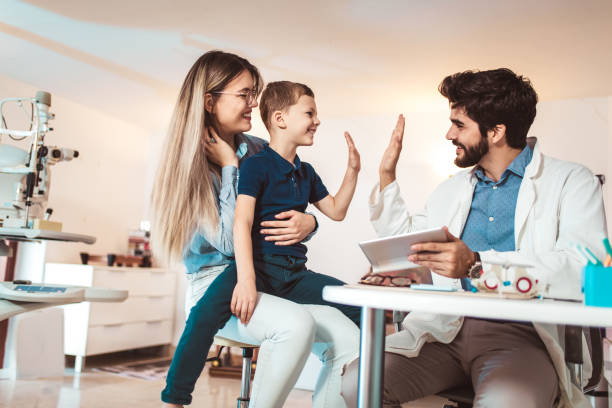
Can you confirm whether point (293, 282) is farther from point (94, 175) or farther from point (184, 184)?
point (94, 175)

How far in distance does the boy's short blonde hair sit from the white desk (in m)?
1.04

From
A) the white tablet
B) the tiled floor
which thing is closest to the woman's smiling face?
the white tablet

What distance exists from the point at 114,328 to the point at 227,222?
367 centimetres

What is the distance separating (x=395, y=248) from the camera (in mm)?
1065

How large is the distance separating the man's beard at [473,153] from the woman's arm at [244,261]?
0.73 meters

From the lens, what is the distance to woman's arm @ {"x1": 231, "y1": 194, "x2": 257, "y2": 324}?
52.9 inches

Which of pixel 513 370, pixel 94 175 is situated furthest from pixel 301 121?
pixel 94 175

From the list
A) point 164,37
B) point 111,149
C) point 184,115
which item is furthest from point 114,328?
point 184,115

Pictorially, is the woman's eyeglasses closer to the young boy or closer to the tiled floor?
the young boy

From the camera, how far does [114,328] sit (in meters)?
4.73

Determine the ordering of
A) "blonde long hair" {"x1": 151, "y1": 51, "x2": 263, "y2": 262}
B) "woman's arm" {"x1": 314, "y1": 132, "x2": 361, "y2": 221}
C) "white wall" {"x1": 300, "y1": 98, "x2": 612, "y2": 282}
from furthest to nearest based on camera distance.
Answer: "white wall" {"x1": 300, "y1": 98, "x2": 612, "y2": 282} < "woman's arm" {"x1": 314, "y1": 132, "x2": 361, "y2": 221} < "blonde long hair" {"x1": 151, "y1": 51, "x2": 263, "y2": 262}

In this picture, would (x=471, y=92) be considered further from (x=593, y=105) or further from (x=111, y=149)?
(x=111, y=149)

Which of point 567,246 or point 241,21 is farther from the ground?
point 241,21

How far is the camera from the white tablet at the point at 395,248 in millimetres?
1009
